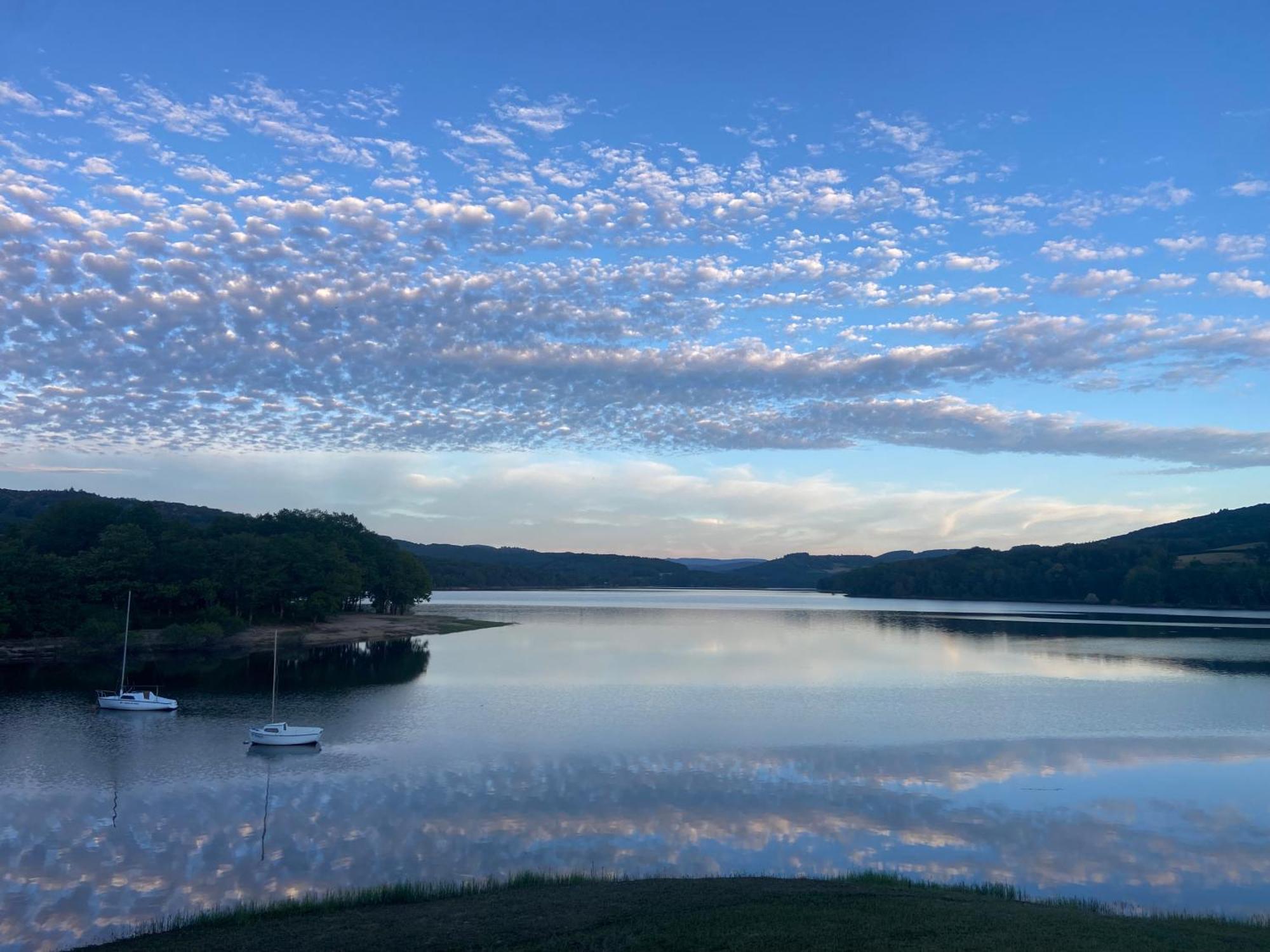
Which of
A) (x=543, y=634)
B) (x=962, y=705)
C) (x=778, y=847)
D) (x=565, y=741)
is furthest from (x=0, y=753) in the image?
(x=543, y=634)

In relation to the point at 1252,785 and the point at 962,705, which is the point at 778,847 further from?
the point at 962,705

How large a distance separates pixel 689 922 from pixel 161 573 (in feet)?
237

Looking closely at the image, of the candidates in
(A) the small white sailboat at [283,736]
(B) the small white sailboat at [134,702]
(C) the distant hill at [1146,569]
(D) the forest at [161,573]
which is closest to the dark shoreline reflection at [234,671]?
(D) the forest at [161,573]

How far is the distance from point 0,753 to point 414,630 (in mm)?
60099

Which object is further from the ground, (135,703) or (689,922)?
(689,922)

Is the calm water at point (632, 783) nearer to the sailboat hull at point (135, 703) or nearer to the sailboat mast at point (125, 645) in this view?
the sailboat hull at point (135, 703)

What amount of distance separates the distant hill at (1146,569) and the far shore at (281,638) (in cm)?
11150

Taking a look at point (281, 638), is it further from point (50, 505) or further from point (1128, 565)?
point (1128, 565)

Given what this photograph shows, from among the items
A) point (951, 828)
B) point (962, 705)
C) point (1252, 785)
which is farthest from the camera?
point (962, 705)

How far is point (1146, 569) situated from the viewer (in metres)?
149

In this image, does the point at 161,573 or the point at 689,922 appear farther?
the point at 161,573

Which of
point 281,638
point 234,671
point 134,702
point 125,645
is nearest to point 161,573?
point 281,638

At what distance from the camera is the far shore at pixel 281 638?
59.8 m

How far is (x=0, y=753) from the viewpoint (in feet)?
96.8
